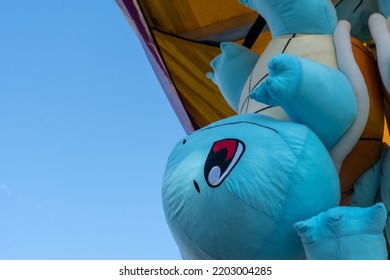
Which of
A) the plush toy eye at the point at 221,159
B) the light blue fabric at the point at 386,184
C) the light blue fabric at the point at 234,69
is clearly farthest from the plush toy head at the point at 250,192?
the light blue fabric at the point at 234,69

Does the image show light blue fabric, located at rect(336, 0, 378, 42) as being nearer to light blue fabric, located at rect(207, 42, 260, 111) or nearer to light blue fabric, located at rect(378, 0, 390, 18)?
light blue fabric, located at rect(378, 0, 390, 18)

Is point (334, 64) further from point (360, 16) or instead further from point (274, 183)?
point (274, 183)

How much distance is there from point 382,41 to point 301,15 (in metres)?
A: 0.22

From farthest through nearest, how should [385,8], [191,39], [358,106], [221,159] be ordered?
[191,39], [385,8], [358,106], [221,159]

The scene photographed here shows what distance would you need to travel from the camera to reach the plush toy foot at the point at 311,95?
1.33 m

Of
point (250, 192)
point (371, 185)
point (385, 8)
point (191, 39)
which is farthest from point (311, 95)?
point (191, 39)

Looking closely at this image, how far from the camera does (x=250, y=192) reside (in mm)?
1263

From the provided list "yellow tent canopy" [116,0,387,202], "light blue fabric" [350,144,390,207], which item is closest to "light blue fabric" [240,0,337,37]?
"light blue fabric" [350,144,390,207]

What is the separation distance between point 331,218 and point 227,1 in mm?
1399

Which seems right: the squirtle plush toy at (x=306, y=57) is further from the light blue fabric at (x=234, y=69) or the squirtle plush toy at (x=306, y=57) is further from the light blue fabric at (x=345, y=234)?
the light blue fabric at (x=345, y=234)

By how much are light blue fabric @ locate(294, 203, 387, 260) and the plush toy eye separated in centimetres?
18

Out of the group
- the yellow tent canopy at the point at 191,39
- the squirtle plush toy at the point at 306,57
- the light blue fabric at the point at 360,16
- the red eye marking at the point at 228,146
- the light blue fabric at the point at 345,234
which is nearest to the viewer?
the light blue fabric at the point at 345,234

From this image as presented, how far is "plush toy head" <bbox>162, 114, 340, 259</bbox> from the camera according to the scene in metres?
1.27
